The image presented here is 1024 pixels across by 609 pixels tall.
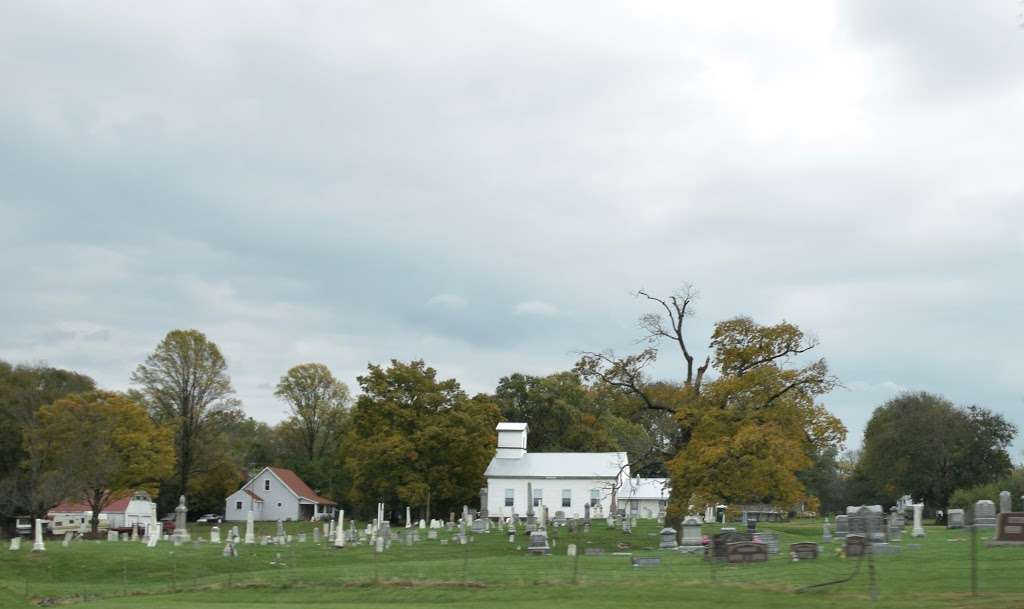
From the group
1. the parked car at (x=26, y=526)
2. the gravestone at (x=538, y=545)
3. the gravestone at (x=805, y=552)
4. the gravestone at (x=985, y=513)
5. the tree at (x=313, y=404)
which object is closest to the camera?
the gravestone at (x=805, y=552)

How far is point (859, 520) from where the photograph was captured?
32062mm

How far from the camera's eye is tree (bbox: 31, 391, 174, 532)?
5456 centimetres

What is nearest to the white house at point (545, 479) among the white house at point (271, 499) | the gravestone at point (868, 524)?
the white house at point (271, 499)

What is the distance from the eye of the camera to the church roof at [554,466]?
70.7m

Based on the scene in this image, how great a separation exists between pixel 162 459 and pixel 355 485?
12.5 meters

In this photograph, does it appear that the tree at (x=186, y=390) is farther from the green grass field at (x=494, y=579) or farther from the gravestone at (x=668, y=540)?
the gravestone at (x=668, y=540)

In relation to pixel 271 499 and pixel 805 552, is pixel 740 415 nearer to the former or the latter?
pixel 805 552

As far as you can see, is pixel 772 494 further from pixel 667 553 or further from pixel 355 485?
pixel 355 485

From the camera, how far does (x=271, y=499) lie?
269 ft

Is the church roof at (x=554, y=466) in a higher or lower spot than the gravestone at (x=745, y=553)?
higher

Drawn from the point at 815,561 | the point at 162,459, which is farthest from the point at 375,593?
the point at 162,459

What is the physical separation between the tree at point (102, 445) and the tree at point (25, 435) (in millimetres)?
924

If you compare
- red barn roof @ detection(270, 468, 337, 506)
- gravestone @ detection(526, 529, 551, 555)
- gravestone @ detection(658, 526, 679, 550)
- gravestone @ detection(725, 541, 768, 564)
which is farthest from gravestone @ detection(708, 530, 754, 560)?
red barn roof @ detection(270, 468, 337, 506)

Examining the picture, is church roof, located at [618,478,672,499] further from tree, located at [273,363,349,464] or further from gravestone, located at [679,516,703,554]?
gravestone, located at [679,516,703,554]
